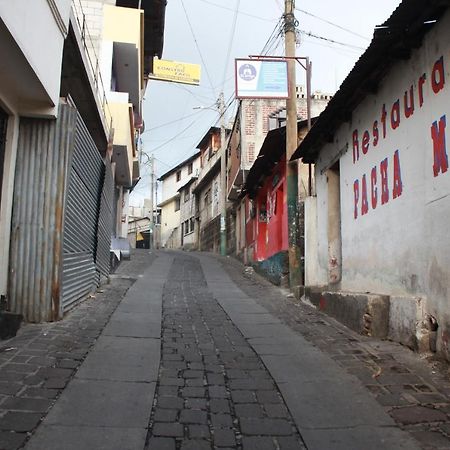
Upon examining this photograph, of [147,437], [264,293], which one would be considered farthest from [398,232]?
[264,293]

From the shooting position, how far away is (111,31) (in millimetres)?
16156

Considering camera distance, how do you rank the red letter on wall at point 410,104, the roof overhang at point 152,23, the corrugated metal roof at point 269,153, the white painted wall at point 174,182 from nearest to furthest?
the red letter on wall at point 410,104, the corrugated metal roof at point 269,153, the roof overhang at point 152,23, the white painted wall at point 174,182

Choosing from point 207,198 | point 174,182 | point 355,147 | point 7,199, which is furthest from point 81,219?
point 174,182

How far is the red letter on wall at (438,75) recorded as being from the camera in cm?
535

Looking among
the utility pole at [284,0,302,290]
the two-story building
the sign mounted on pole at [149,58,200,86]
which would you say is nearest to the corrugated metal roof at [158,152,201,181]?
the two-story building

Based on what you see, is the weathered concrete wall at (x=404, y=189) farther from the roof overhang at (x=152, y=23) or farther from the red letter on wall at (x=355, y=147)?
the roof overhang at (x=152, y=23)

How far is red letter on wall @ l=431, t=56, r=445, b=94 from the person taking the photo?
17.5 ft

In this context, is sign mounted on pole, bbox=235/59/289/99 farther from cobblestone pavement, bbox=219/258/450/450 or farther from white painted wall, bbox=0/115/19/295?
white painted wall, bbox=0/115/19/295

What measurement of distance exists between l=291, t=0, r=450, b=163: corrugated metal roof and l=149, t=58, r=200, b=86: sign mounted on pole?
19832 mm

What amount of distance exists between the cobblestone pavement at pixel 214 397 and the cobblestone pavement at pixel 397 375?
91 cm

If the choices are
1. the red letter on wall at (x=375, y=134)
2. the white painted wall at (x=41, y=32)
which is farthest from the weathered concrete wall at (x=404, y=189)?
the white painted wall at (x=41, y=32)

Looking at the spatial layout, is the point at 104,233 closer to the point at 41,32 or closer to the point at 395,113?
the point at 41,32

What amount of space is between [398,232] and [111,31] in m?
12.9

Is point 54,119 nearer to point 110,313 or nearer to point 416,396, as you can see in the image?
point 110,313
